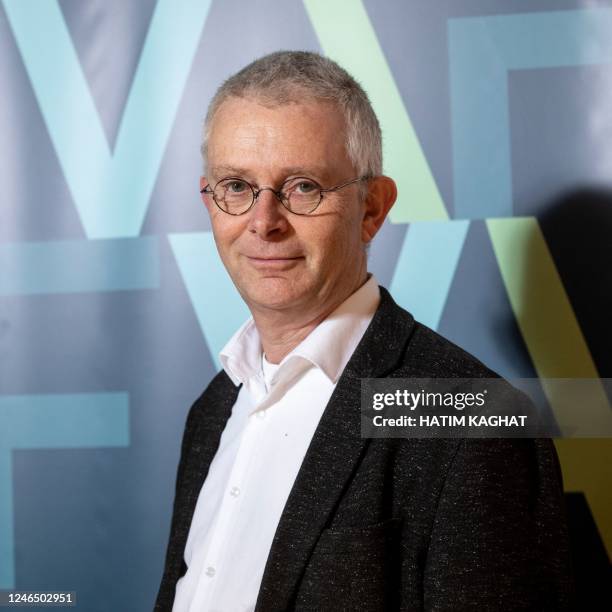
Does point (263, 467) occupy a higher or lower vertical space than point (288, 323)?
lower

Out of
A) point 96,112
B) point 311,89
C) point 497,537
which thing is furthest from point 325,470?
point 96,112

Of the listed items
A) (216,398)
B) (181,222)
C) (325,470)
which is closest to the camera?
(325,470)

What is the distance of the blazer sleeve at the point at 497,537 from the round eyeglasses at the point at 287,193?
41cm

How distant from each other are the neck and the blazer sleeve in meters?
0.33

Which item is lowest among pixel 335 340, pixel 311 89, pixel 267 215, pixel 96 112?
pixel 335 340

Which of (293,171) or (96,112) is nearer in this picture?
(293,171)

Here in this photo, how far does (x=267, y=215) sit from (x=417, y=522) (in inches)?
18.5

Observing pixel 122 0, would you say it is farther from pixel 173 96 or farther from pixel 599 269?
pixel 599 269

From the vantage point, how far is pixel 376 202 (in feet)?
4.21

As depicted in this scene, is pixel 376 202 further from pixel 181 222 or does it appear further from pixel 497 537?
pixel 181 222

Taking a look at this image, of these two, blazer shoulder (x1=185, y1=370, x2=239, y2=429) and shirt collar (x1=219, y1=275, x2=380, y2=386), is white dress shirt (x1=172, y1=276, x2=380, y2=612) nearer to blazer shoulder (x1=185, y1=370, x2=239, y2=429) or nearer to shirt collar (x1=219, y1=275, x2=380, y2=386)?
shirt collar (x1=219, y1=275, x2=380, y2=386)

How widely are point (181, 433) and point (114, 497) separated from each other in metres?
0.21

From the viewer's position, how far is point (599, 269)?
1608 mm

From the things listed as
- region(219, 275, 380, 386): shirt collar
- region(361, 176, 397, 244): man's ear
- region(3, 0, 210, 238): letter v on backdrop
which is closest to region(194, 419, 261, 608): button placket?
region(219, 275, 380, 386): shirt collar
